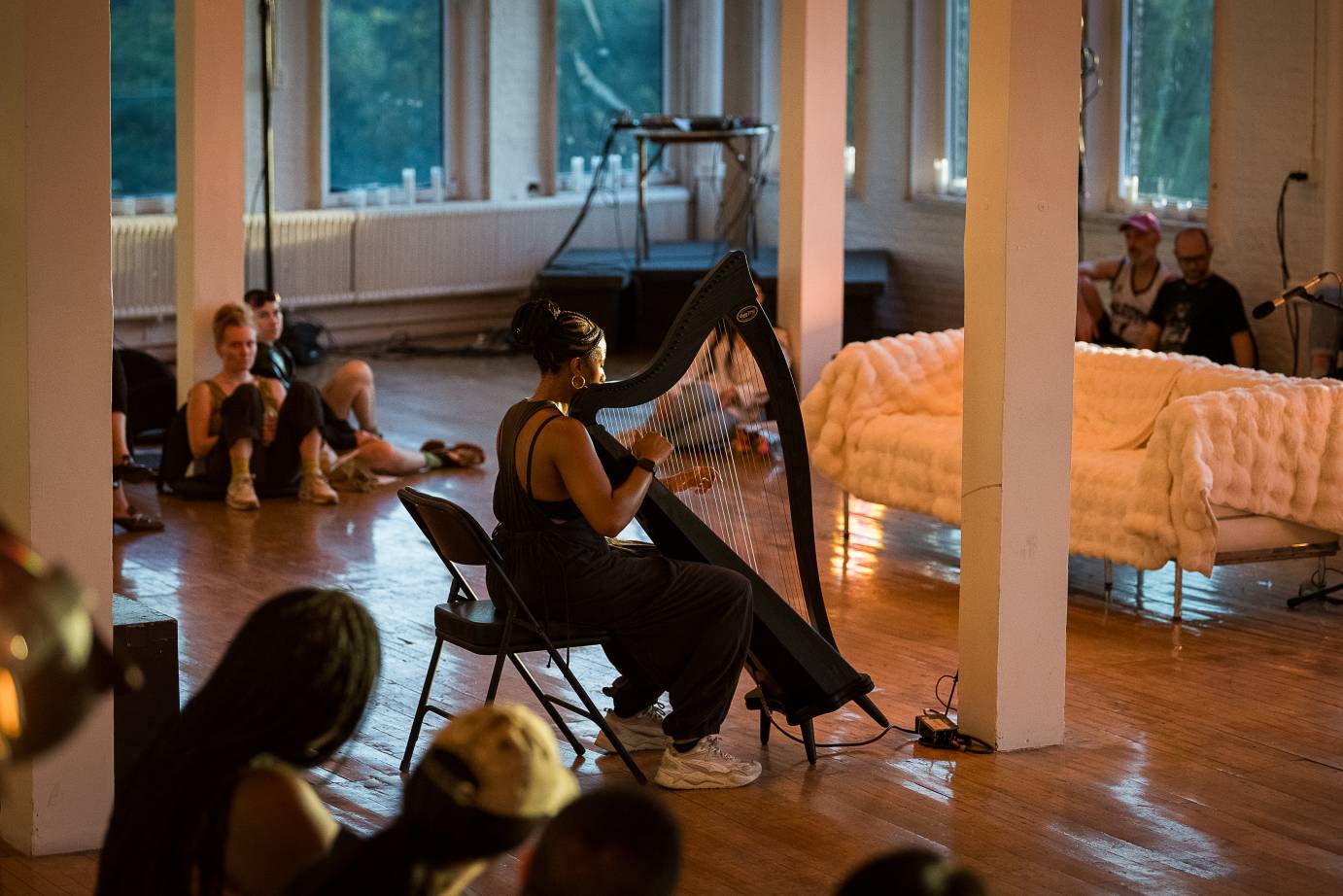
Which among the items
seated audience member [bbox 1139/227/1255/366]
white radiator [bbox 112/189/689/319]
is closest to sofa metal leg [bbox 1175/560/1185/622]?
seated audience member [bbox 1139/227/1255/366]

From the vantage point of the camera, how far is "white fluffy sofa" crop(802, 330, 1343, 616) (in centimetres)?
604

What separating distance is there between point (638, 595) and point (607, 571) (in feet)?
0.31

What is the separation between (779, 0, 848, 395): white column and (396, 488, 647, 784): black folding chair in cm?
467

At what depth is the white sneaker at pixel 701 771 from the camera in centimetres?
462

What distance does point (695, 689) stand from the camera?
460 centimetres

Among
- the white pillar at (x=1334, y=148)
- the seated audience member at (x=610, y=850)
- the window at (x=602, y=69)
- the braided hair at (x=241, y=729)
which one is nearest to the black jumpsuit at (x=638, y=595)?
the braided hair at (x=241, y=729)

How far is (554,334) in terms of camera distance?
177 inches

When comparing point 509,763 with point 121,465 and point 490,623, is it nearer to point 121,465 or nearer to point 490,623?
point 490,623

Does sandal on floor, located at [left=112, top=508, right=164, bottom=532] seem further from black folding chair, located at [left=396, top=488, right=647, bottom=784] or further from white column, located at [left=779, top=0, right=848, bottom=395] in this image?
black folding chair, located at [left=396, top=488, right=647, bottom=784]

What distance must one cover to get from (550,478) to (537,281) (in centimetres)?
846

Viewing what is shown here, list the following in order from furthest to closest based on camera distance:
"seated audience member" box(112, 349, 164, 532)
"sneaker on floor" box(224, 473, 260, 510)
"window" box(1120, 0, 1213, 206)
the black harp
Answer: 1. "window" box(1120, 0, 1213, 206)
2. "sneaker on floor" box(224, 473, 260, 510)
3. "seated audience member" box(112, 349, 164, 532)
4. the black harp

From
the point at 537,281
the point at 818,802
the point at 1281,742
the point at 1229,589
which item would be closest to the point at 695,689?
the point at 818,802

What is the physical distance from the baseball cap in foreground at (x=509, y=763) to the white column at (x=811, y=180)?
728 centimetres

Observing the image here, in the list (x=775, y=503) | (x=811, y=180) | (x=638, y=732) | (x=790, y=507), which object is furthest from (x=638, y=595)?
(x=811, y=180)
